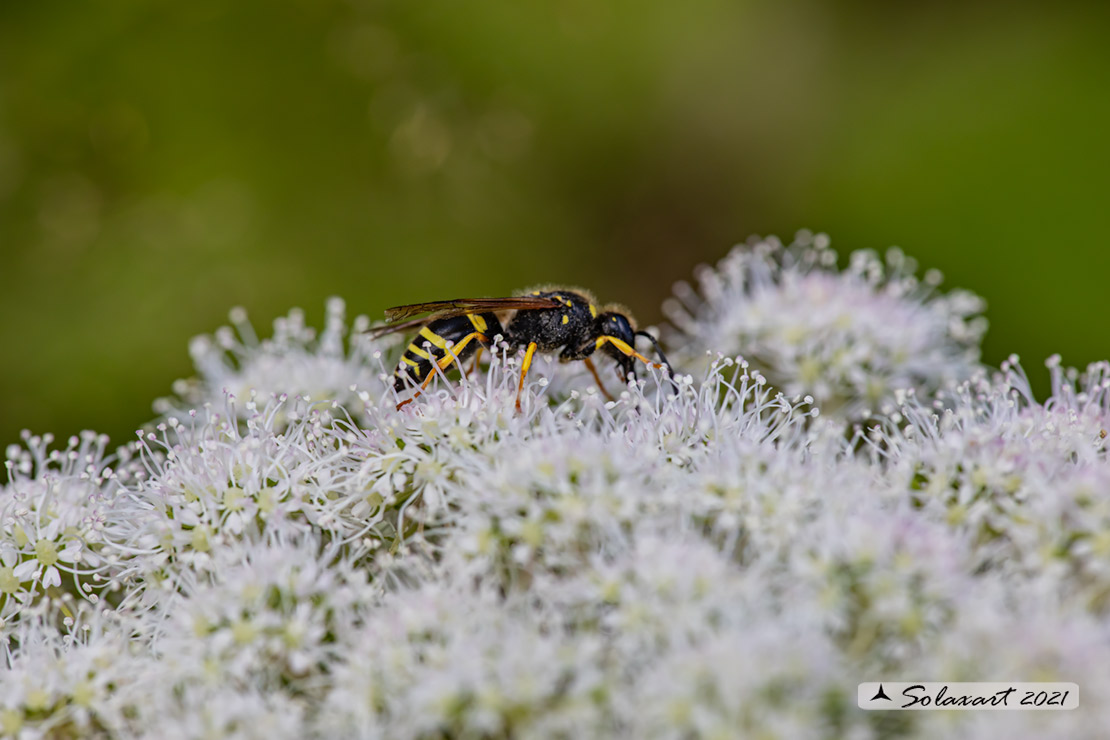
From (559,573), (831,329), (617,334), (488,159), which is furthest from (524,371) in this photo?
(488,159)

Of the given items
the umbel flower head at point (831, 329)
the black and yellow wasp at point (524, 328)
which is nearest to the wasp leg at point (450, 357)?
the black and yellow wasp at point (524, 328)

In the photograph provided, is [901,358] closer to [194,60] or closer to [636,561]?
[636,561]

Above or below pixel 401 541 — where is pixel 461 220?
above

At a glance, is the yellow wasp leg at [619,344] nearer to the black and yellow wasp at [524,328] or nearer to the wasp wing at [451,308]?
the black and yellow wasp at [524,328]

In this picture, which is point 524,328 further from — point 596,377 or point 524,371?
point 524,371

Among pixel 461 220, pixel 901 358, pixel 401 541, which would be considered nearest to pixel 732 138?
pixel 461 220

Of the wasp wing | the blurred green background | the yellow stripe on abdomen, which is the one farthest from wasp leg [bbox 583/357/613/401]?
the blurred green background

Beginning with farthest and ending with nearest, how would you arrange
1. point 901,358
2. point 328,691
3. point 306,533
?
point 901,358
point 306,533
point 328,691
